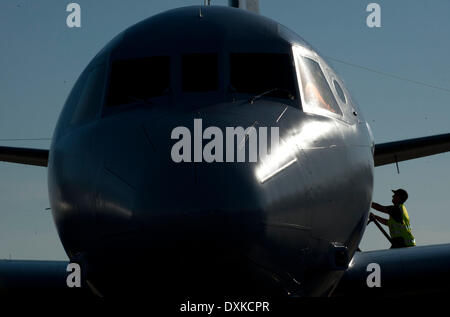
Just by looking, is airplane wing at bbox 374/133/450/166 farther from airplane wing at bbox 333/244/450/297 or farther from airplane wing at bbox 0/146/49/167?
airplane wing at bbox 0/146/49/167

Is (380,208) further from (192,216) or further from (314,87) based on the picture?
(192,216)

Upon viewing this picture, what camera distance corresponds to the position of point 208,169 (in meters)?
5.88

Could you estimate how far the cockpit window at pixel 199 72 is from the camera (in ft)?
23.8

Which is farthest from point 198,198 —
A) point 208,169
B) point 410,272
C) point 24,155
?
point 24,155

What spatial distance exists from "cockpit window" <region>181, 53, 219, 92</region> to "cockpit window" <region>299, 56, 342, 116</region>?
32.5 inches

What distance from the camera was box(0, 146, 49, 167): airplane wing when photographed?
573 inches

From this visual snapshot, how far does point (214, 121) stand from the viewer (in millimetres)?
6348

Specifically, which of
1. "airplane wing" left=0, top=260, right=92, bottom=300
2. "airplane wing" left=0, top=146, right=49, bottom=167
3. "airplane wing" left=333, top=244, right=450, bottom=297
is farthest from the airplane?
"airplane wing" left=0, top=146, right=49, bottom=167

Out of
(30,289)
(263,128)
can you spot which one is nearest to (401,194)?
(30,289)

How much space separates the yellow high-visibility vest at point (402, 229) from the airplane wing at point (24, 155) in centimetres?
604

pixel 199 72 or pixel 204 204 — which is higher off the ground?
pixel 199 72

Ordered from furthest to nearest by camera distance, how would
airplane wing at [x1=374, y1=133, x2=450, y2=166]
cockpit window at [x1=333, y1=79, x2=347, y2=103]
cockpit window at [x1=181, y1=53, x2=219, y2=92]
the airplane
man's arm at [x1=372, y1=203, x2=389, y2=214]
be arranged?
man's arm at [x1=372, y1=203, x2=389, y2=214], airplane wing at [x1=374, y1=133, x2=450, y2=166], cockpit window at [x1=333, y1=79, x2=347, y2=103], cockpit window at [x1=181, y1=53, x2=219, y2=92], the airplane

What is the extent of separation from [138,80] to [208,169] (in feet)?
6.64
